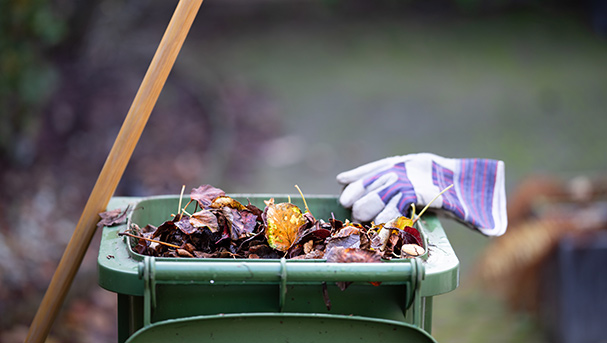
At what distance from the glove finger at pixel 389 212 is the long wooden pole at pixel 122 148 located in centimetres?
72

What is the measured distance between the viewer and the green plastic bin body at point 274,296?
1.29 m

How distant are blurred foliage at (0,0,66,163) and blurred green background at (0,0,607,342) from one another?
0.04 feet

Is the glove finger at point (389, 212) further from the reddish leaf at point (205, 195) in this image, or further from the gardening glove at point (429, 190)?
the reddish leaf at point (205, 195)

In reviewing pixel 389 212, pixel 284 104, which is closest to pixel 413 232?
pixel 389 212

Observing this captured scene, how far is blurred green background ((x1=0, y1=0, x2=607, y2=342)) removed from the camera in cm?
353

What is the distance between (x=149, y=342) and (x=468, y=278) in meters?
2.95

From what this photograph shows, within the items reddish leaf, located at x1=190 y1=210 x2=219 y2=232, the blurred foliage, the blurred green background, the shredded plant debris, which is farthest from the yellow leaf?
the blurred foliage

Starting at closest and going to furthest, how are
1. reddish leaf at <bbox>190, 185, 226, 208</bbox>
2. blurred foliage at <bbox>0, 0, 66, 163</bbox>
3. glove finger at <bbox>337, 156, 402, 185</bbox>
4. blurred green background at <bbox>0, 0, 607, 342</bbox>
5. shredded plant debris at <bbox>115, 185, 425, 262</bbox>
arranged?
1. shredded plant debris at <bbox>115, 185, 425, 262</bbox>
2. reddish leaf at <bbox>190, 185, 226, 208</bbox>
3. glove finger at <bbox>337, 156, 402, 185</bbox>
4. blurred foliage at <bbox>0, 0, 66, 163</bbox>
5. blurred green background at <bbox>0, 0, 607, 342</bbox>

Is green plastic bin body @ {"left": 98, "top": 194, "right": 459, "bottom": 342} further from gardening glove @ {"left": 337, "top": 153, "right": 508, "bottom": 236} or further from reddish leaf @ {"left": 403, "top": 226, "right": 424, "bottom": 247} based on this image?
gardening glove @ {"left": 337, "top": 153, "right": 508, "bottom": 236}

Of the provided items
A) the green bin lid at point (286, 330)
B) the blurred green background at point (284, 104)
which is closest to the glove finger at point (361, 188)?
the green bin lid at point (286, 330)

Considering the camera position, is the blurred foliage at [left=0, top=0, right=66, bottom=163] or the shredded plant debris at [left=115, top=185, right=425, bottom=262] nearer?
the shredded plant debris at [left=115, top=185, right=425, bottom=262]

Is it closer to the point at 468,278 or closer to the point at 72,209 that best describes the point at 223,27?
the point at 72,209

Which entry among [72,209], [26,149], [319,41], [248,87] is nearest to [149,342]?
[72,209]

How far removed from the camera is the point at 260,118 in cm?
620
